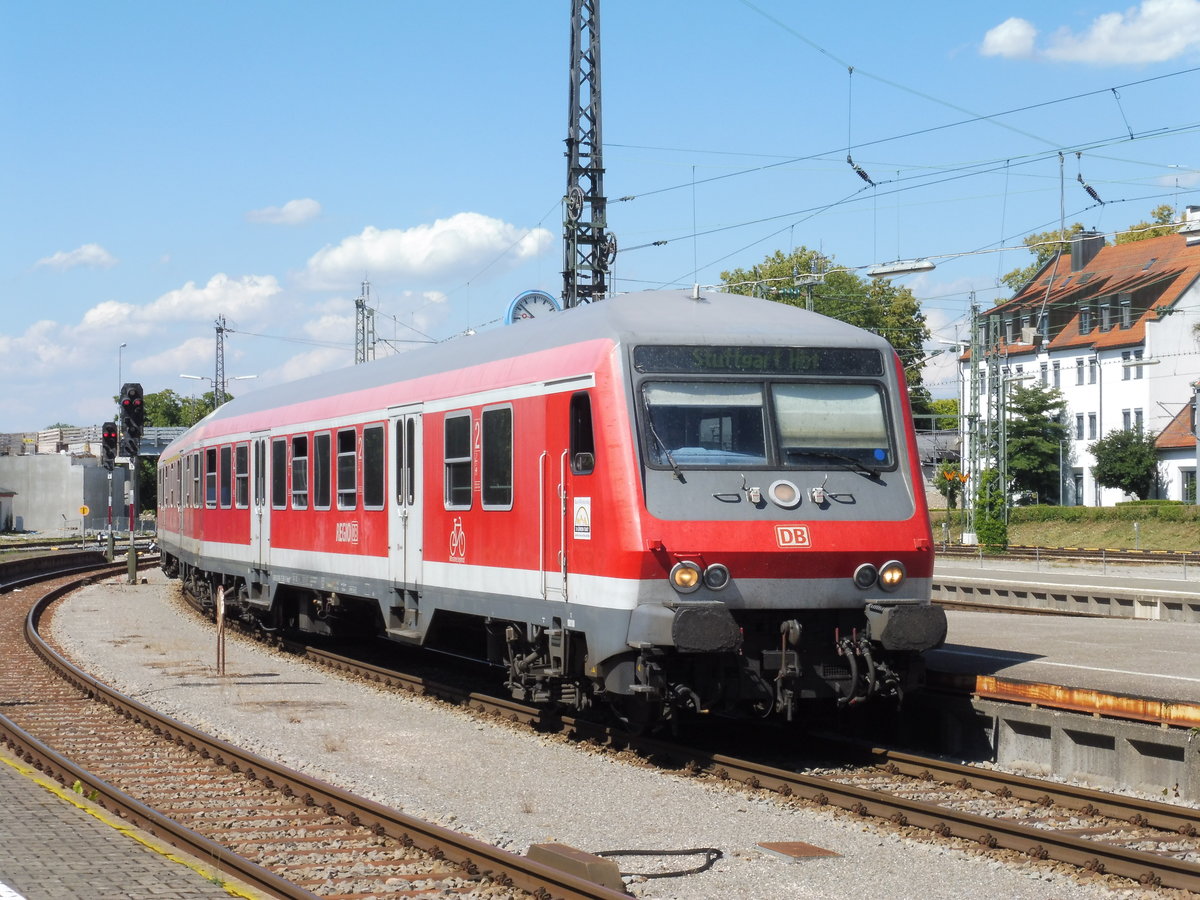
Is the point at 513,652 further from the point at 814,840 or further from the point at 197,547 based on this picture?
the point at 197,547

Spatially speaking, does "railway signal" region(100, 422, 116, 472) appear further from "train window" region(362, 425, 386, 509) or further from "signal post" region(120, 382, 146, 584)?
"train window" region(362, 425, 386, 509)

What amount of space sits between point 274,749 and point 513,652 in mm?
2167

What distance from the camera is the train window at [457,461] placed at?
13.9 metres

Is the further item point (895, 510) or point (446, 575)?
point (446, 575)

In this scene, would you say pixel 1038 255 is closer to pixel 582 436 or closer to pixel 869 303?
pixel 869 303

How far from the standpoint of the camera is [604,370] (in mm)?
11344

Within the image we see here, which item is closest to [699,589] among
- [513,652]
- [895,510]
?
[895,510]

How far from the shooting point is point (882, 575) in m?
11.3

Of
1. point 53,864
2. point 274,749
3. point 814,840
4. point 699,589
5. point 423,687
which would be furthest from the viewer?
point 423,687

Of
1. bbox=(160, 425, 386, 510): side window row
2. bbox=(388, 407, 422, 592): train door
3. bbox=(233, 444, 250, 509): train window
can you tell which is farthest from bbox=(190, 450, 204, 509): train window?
bbox=(388, 407, 422, 592): train door

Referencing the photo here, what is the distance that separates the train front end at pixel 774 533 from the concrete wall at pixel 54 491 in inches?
3600

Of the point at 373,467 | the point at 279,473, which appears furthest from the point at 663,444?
the point at 279,473

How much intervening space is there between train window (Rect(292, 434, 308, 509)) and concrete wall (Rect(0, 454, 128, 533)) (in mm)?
82478

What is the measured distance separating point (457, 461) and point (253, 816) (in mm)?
4837
